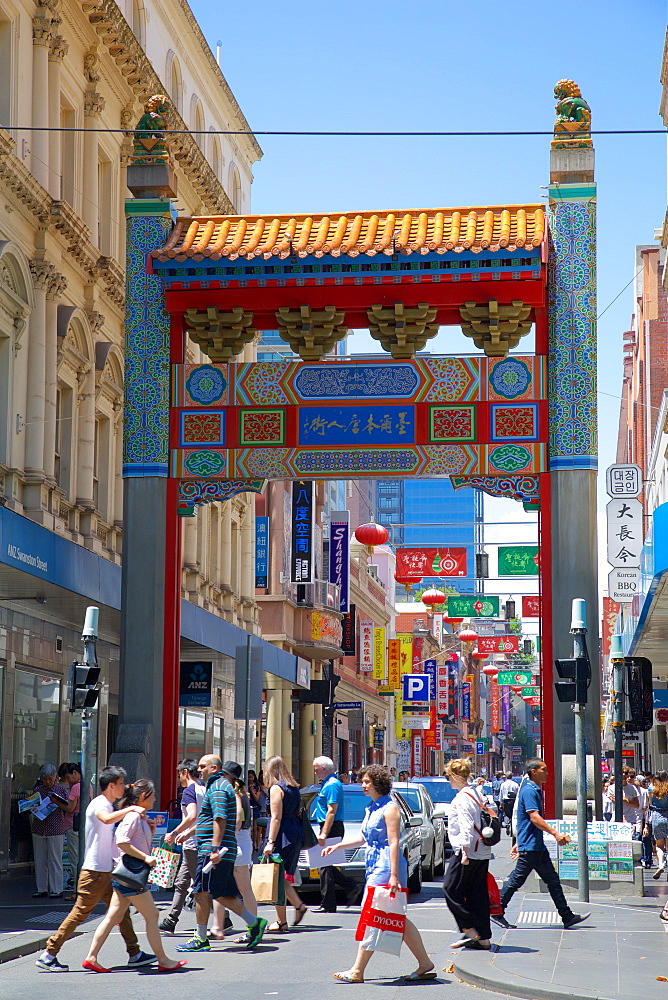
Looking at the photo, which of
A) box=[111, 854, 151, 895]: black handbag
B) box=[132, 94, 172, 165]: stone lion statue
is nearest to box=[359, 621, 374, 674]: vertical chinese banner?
box=[132, 94, 172, 165]: stone lion statue

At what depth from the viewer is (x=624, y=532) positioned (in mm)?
34594

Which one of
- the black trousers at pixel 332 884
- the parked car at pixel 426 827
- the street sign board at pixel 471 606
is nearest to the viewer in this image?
the black trousers at pixel 332 884

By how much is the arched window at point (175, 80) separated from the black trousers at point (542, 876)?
2391cm

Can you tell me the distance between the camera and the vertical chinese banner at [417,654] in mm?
78688

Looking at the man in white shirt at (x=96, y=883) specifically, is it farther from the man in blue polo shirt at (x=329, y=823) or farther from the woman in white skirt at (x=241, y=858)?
the man in blue polo shirt at (x=329, y=823)

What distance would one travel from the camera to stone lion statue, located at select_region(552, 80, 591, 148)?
21.2m

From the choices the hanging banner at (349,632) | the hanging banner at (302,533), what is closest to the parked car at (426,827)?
the hanging banner at (302,533)

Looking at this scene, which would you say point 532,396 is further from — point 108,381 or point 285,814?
point 108,381

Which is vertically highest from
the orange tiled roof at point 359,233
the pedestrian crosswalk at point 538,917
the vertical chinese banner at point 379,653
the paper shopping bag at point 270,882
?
the orange tiled roof at point 359,233

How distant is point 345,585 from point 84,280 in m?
25.3

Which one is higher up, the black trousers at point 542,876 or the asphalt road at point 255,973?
the black trousers at point 542,876

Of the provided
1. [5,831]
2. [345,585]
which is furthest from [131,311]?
[345,585]

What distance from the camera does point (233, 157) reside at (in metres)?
42.9

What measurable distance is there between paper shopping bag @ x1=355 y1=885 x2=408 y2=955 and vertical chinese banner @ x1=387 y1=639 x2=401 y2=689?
53.8 metres
